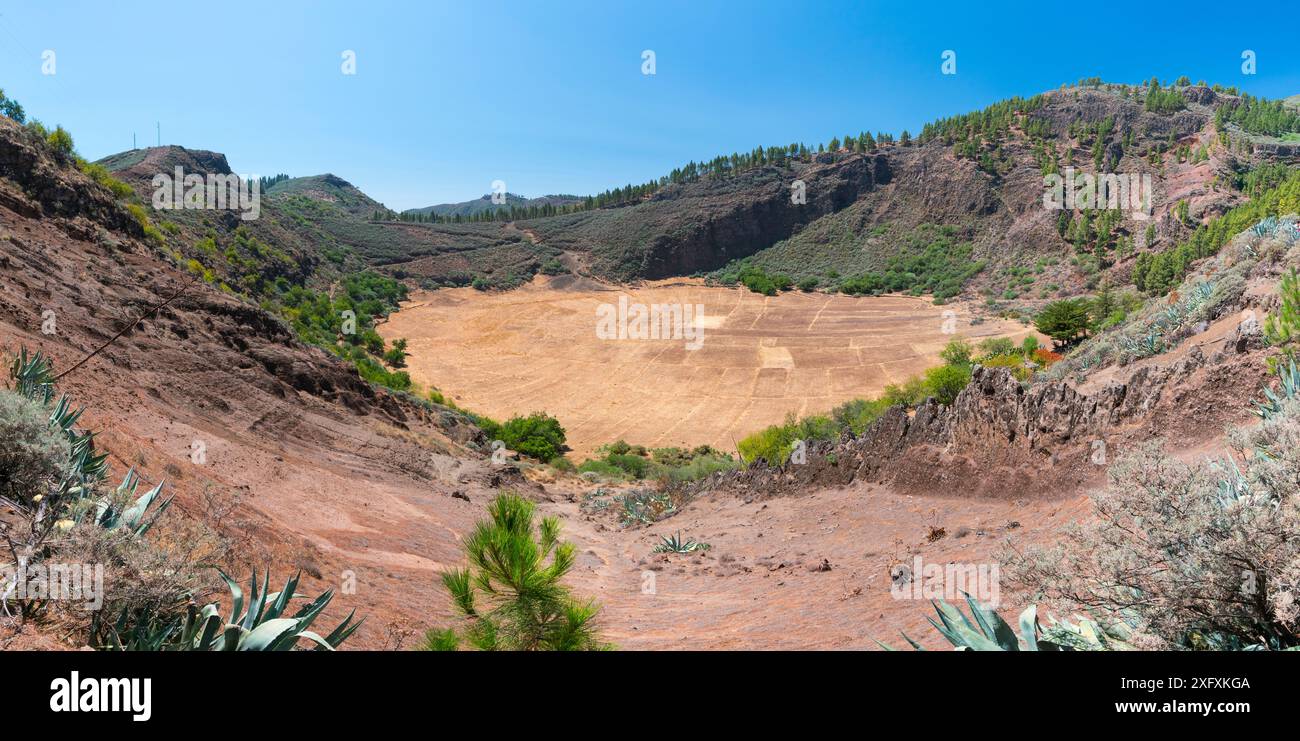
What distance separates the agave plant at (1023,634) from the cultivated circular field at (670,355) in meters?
24.8

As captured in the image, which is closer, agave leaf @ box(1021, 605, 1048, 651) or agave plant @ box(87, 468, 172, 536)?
agave leaf @ box(1021, 605, 1048, 651)

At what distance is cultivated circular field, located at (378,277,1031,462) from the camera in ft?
112

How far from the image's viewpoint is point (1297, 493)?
3205mm

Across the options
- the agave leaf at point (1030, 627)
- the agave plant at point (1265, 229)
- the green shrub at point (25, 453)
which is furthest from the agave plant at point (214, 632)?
the agave plant at point (1265, 229)

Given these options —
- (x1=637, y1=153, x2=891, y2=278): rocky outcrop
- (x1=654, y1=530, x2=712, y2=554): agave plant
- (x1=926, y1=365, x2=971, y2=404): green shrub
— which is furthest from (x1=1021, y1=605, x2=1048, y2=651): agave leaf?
(x1=637, y1=153, x2=891, y2=278): rocky outcrop

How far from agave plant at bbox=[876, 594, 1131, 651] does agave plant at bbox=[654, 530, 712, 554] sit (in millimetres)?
8834

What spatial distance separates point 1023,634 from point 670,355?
141 ft

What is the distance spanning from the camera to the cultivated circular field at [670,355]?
3416 centimetres

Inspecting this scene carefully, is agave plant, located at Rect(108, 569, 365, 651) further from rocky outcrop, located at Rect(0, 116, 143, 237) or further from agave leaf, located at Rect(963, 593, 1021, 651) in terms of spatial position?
rocky outcrop, located at Rect(0, 116, 143, 237)

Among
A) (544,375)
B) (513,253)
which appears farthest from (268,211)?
(544,375)

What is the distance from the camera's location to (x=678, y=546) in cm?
1244
